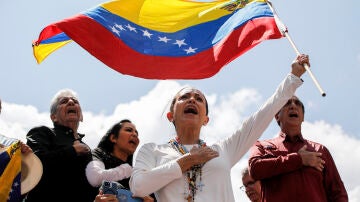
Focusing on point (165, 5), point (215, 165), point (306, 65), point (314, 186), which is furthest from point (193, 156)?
point (165, 5)

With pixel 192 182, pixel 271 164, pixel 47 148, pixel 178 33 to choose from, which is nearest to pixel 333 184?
pixel 271 164

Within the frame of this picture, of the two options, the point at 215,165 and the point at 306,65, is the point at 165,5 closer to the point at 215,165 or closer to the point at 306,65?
the point at 306,65

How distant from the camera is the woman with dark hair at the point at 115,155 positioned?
5.47m

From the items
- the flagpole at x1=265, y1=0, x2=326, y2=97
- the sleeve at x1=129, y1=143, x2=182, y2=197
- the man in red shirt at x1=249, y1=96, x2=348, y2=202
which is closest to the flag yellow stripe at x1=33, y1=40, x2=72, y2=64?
the flagpole at x1=265, y1=0, x2=326, y2=97

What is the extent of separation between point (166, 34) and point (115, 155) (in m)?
1.85

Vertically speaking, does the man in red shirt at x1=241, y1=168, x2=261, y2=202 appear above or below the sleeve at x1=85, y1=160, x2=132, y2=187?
above

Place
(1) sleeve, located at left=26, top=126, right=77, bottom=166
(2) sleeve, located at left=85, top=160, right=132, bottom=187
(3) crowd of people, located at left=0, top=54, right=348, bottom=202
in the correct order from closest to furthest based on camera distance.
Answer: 1. (3) crowd of people, located at left=0, top=54, right=348, bottom=202
2. (2) sleeve, located at left=85, top=160, right=132, bottom=187
3. (1) sleeve, located at left=26, top=126, right=77, bottom=166

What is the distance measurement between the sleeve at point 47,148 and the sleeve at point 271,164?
1.83m

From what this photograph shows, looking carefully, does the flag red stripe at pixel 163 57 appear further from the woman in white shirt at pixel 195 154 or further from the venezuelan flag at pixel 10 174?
the venezuelan flag at pixel 10 174

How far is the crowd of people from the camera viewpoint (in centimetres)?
452

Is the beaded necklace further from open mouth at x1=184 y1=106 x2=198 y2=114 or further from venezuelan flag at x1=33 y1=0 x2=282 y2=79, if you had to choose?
venezuelan flag at x1=33 y1=0 x2=282 y2=79

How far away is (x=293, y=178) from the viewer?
5.70 m

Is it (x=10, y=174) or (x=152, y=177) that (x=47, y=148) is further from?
(x=152, y=177)

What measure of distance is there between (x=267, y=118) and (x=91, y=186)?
194 centimetres
